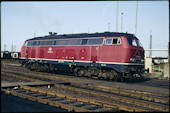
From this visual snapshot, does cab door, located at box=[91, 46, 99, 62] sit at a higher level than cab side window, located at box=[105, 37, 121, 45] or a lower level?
lower

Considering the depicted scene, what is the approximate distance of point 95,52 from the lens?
17750 mm

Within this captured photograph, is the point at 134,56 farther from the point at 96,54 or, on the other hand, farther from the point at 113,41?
the point at 96,54

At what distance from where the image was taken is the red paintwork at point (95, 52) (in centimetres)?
1606

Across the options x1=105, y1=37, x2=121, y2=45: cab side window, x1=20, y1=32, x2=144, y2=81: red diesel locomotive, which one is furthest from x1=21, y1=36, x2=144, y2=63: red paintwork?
x1=105, y1=37, x2=121, y2=45: cab side window

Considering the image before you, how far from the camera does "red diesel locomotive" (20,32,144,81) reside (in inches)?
638

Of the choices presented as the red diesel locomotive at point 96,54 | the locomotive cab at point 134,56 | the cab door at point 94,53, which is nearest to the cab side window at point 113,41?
the red diesel locomotive at point 96,54

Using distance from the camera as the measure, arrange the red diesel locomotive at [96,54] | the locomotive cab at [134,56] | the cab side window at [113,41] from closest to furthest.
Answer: the locomotive cab at [134,56], the red diesel locomotive at [96,54], the cab side window at [113,41]

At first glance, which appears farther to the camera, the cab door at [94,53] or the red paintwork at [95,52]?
the cab door at [94,53]

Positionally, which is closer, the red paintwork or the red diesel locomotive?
the red paintwork

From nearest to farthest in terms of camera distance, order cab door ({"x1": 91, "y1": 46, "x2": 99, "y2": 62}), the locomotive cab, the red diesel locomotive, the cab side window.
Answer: the locomotive cab
the red diesel locomotive
the cab side window
cab door ({"x1": 91, "y1": 46, "x2": 99, "y2": 62})

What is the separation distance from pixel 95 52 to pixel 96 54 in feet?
0.75

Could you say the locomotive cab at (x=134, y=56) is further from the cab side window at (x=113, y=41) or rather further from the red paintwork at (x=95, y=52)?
the cab side window at (x=113, y=41)

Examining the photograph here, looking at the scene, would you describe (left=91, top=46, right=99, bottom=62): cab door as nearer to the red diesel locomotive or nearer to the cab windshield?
the red diesel locomotive

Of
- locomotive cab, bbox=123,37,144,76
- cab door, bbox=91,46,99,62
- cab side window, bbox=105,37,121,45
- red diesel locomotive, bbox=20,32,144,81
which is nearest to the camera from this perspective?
locomotive cab, bbox=123,37,144,76
